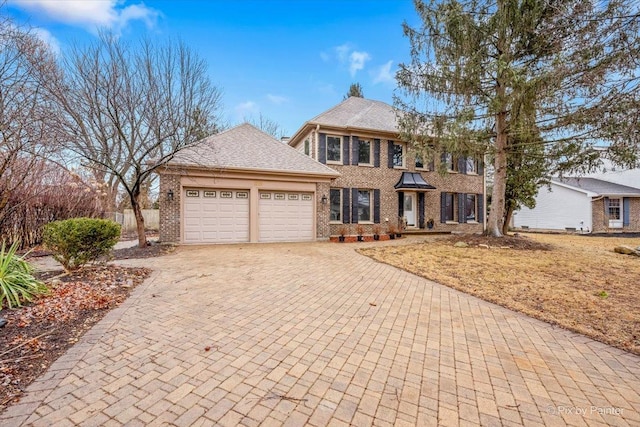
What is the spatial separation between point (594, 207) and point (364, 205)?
17361mm

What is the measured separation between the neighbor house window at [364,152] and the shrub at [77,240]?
11.6 metres

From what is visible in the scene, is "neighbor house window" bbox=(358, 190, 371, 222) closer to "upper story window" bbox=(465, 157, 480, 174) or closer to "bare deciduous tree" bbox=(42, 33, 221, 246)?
"upper story window" bbox=(465, 157, 480, 174)

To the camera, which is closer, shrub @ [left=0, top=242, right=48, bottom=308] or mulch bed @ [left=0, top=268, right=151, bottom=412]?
mulch bed @ [left=0, top=268, right=151, bottom=412]

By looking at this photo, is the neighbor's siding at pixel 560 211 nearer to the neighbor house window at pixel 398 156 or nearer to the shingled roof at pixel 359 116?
the neighbor house window at pixel 398 156

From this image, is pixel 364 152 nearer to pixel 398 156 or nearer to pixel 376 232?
pixel 398 156

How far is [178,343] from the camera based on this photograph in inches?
121

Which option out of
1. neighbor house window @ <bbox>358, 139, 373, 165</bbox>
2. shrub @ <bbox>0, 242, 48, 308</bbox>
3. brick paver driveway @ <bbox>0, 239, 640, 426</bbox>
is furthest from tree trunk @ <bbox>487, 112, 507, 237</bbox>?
shrub @ <bbox>0, 242, 48, 308</bbox>

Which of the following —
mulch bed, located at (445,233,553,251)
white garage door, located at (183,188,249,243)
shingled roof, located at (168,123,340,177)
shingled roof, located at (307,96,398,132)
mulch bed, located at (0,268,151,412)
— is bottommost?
mulch bed, located at (0,268,151,412)

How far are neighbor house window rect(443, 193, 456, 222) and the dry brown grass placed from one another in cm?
693

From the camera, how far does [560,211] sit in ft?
69.0

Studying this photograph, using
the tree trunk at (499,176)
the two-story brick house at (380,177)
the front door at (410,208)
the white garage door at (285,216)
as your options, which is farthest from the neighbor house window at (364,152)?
the tree trunk at (499,176)

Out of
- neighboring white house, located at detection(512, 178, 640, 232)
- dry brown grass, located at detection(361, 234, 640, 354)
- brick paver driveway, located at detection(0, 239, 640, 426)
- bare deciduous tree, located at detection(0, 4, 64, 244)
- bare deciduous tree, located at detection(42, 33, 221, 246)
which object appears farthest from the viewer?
neighboring white house, located at detection(512, 178, 640, 232)

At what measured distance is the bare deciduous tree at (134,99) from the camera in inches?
359

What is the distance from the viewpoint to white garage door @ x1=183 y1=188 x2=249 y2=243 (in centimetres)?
1097
